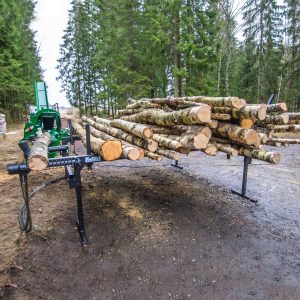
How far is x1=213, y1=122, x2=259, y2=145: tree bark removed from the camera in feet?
13.7

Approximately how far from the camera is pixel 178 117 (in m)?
4.31

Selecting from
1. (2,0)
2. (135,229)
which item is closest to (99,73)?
(2,0)

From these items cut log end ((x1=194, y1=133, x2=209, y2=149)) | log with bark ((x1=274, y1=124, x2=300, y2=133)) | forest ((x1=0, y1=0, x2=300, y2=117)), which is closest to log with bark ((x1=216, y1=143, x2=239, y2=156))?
cut log end ((x1=194, y1=133, x2=209, y2=149))

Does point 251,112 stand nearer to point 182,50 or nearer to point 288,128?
point 288,128

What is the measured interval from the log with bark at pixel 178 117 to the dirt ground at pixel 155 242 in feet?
5.96

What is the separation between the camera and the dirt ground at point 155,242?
11.0ft

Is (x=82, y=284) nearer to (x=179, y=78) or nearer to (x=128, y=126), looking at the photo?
(x=128, y=126)

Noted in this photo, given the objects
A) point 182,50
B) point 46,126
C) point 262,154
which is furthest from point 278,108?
point 182,50

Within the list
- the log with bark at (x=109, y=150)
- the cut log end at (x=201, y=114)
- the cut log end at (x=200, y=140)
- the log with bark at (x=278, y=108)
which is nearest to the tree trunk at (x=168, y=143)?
the cut log end at (x=200, y=140)

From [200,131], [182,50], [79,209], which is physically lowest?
[79,209]

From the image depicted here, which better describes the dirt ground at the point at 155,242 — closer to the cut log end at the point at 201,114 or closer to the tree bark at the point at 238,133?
the tree bark at the point at 238,133

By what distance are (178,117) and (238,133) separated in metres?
0.99

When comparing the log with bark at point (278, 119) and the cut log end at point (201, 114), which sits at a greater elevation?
the cut log end at point (201, 114)

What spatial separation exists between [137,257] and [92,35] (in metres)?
27.8
